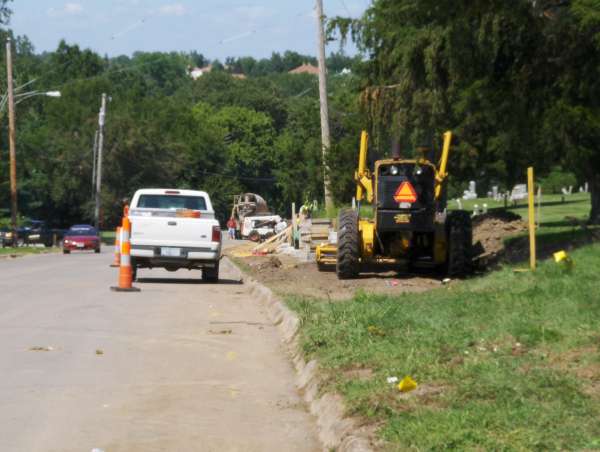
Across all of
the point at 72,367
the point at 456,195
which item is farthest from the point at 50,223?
the point at 72,367

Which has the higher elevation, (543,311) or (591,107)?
(591,107)

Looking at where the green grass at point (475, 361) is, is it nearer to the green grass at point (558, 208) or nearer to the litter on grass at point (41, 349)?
the litter on grass at point (41, 349)

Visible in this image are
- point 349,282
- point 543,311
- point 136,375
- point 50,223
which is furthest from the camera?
point 50,223

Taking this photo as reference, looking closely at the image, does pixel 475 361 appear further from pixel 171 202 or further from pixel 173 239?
pixel 171 202

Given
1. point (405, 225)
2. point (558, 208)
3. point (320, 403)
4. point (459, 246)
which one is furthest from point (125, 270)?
point (558, 208)

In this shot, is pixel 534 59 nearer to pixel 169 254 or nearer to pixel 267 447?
pixel 169 254

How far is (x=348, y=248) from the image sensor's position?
22266mm

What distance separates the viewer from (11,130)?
5584 centimetres

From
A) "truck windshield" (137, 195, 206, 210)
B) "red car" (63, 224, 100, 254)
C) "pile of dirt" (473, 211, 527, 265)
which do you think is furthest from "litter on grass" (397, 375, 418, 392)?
"red car" (63, 224, 100, 254)

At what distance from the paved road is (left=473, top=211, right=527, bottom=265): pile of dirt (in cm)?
841

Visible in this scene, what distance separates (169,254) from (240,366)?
12510mm

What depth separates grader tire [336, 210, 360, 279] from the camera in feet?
73.0

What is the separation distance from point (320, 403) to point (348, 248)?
1282 centimetres

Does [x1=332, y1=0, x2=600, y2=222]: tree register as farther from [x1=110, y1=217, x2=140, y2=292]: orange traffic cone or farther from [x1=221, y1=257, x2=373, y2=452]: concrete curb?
[x1=221, y1=257, x2=373, y2=452]: concrete curb
